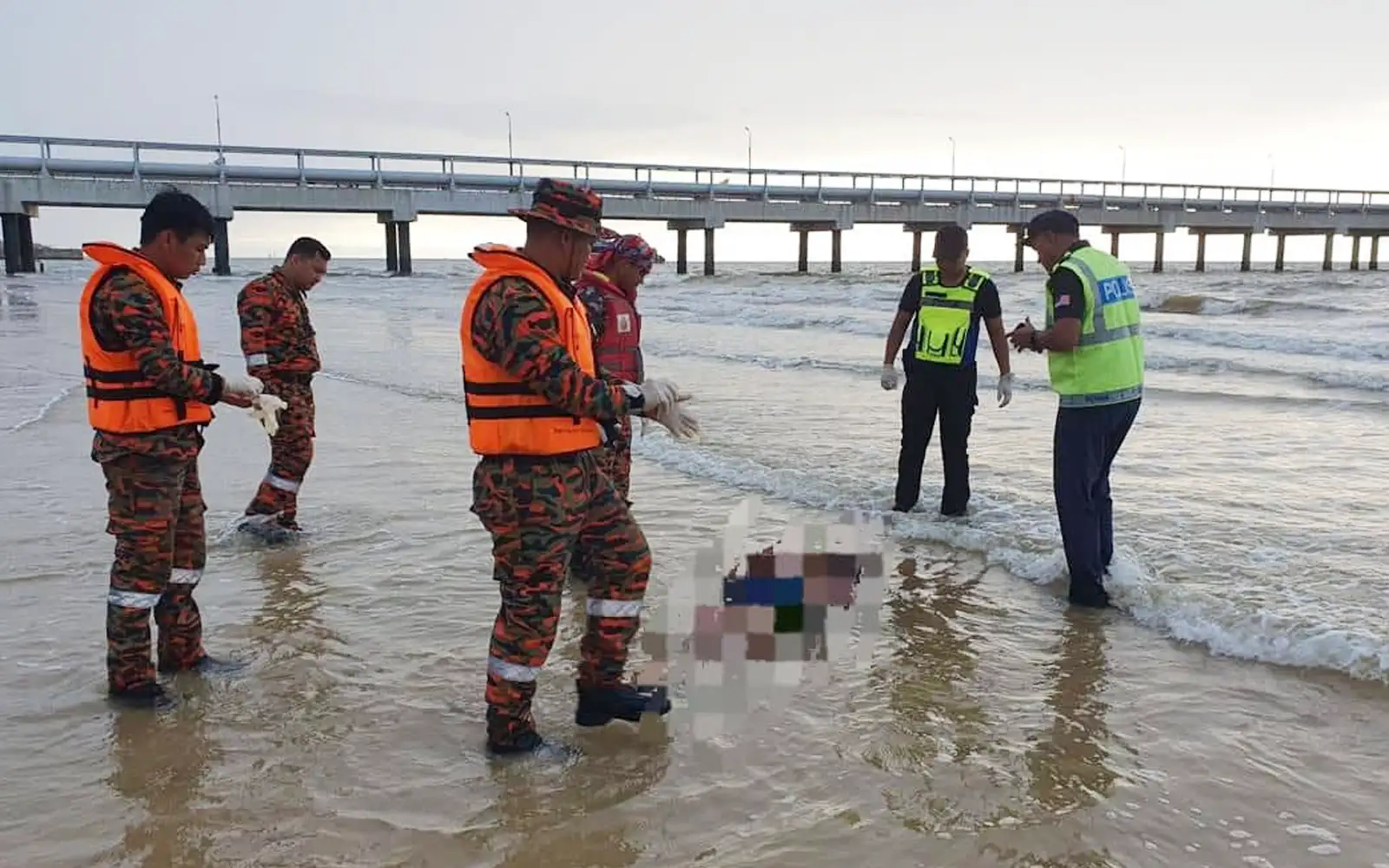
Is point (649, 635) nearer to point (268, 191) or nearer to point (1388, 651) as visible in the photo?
point (1388, 651)

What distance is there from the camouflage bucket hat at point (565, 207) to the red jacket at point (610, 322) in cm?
182

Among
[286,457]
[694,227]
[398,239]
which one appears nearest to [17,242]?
[398,239]

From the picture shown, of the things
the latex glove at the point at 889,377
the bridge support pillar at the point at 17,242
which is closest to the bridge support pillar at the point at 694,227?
the bridge support pillar at the point at 17,242

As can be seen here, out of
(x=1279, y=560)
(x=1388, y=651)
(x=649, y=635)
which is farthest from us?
(x=1279, y=560)

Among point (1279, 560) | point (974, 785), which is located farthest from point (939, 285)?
point (974, 785)

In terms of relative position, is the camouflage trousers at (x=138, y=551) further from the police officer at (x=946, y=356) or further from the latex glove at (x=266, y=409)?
the police officer at (x=946, y=356)

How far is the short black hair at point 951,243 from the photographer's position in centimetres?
590

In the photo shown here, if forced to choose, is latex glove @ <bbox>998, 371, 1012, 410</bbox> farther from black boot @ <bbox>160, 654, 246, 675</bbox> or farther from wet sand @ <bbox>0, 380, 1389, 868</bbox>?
black boot @ <bbox>160, 654, 246, 675</bbox>

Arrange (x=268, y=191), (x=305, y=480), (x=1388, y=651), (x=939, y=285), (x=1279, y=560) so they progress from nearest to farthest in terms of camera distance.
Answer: (x=1388, y=651), (x=1279, y=560), (x=939, y=285), (x=305, y=480), (x=268, y=191)

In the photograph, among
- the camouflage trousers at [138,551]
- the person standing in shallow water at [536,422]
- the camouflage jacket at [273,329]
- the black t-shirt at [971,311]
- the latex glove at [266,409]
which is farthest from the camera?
the black t-shirt at [971,311]

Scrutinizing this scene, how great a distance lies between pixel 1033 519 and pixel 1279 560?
1351 mm

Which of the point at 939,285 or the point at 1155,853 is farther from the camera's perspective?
the point at 939,285

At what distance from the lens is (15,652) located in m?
4.16

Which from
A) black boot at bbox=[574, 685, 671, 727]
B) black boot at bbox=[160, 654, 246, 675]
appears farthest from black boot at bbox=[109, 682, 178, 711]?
black boot at bbox=[574, 685, 671, 727]
